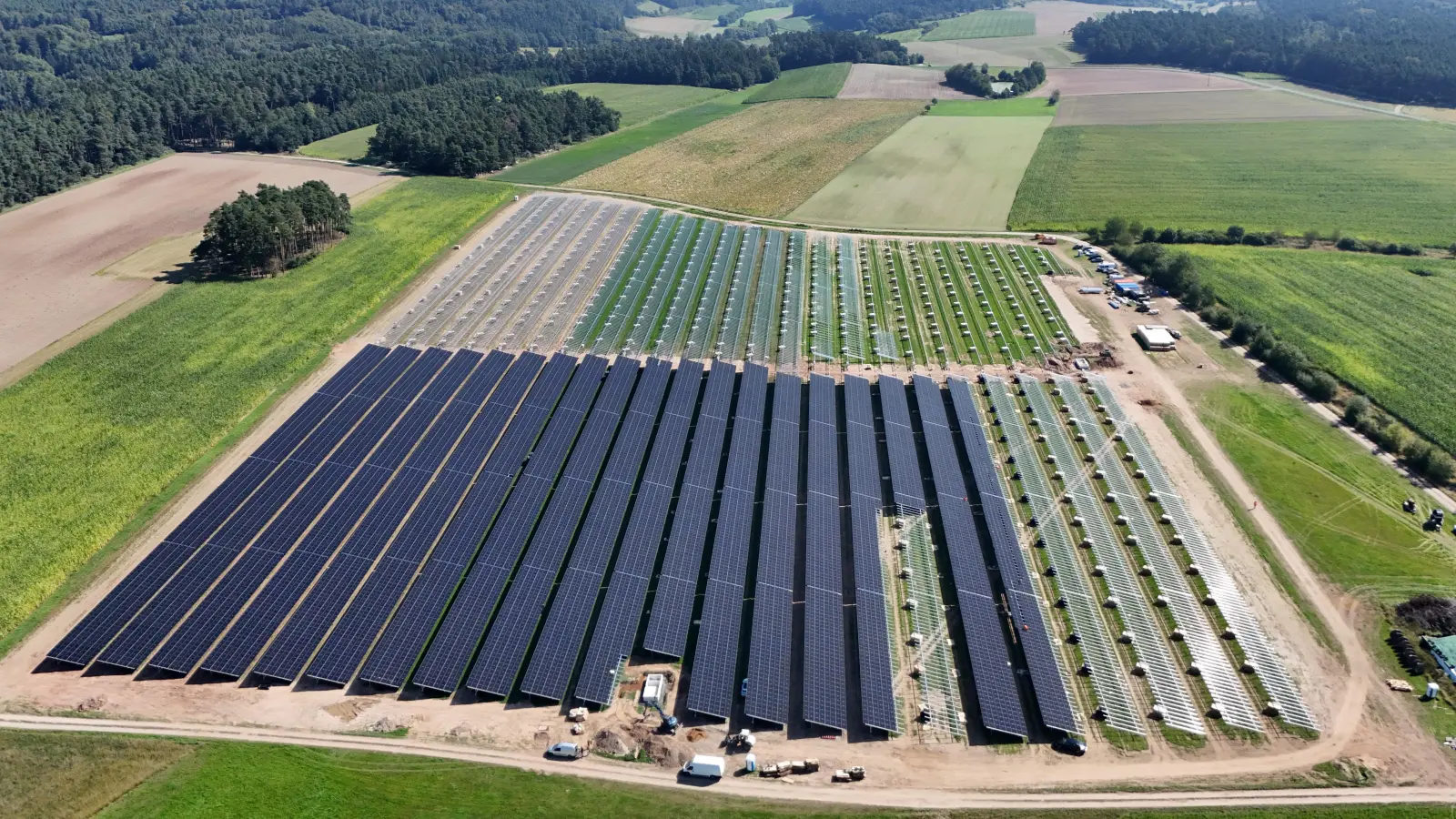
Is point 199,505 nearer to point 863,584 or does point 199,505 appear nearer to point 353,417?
point 353,417

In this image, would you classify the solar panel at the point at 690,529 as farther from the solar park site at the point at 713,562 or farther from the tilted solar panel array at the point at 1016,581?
the tilted solar panel array at the point at 1016,581

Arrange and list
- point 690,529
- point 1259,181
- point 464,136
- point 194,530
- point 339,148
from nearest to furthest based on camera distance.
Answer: point 194,530 < point 690,529 < point 1259,181 < point 464,136 < point 339,148

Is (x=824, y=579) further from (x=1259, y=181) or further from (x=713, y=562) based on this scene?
(x=1259, y=181)

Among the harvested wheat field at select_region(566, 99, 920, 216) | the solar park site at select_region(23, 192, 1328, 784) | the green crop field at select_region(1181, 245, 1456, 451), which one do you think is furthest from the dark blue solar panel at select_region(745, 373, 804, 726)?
the harvested wheat field at select_region(566, 99, 920, 216)

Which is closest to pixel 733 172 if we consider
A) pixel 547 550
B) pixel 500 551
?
pixel 547 550

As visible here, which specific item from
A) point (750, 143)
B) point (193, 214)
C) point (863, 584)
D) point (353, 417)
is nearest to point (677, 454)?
point (863, 584)

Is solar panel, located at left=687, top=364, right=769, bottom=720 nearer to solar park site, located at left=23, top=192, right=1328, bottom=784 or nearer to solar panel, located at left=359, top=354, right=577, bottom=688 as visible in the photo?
solar park site, located at left=23, top=192, right=1328, bottom=784

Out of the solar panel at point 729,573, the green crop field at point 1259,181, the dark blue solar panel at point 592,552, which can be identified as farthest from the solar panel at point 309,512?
the green crop field at point 1259,181
